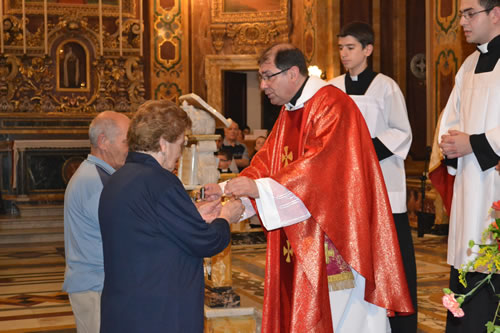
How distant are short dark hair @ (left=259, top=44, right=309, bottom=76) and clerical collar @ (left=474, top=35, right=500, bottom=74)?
90cm

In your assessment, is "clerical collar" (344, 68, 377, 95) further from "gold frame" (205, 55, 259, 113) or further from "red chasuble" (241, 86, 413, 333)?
"gold frame" (205, 55, 259, 113)

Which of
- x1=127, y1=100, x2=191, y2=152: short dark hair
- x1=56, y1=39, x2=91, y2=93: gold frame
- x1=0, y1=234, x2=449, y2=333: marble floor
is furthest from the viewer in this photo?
x1=56, y1=39, x2=91, y2=93: gold frame

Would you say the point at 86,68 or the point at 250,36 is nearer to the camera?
the point at 86,68

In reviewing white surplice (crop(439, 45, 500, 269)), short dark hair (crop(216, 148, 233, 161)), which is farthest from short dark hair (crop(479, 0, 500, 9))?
short dark hair (crop(216, 148, 233, 161))

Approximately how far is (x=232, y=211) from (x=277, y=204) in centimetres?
22

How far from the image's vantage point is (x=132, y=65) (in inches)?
573

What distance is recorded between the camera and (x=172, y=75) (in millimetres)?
15312

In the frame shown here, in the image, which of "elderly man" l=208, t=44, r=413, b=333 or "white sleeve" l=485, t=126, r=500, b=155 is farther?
"white sleeve" l=485, t=126, r=500, b=155

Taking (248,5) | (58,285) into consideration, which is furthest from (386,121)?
(248,5)

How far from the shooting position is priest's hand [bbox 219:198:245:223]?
3.09 meters

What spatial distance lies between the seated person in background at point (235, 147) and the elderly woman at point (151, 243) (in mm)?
7172

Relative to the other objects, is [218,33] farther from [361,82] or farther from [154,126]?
[154,126]

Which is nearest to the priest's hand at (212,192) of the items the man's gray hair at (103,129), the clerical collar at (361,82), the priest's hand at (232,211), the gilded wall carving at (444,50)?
the priest's hand at (232,211)

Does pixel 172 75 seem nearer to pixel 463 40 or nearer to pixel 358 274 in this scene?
pixel 463 40
